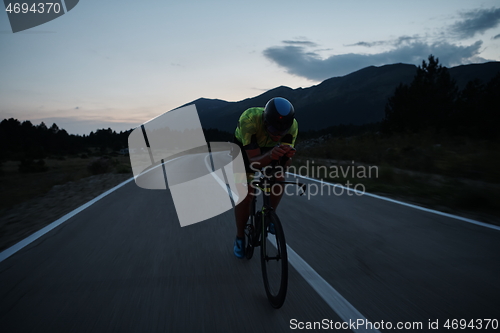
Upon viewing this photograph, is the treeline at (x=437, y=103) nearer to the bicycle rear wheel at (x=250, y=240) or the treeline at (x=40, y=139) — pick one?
the bicycle rear wheel at (x=250, y=240)

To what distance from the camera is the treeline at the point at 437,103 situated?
29.4m

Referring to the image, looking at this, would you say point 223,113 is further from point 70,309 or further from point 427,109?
point 70,309

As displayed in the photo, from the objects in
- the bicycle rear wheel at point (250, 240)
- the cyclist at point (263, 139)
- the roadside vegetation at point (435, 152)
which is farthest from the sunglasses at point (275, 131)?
the roadside vegetation at point (435, 152)

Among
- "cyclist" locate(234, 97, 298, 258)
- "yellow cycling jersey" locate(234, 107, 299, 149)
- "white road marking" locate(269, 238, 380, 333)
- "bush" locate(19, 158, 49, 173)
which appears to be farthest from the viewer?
"bush" locate(19, 158, 49, 173)

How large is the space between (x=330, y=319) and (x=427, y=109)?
36.3 meters

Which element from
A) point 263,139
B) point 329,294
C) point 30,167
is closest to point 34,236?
point 263,139

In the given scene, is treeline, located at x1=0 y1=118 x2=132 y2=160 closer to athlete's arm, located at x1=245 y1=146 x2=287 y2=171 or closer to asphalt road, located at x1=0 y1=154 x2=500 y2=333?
asphalt road, located at x1=0 y1=154 x2=500 y2=333

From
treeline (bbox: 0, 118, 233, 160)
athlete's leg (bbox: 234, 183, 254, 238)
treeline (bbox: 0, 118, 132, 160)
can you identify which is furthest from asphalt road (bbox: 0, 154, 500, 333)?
treeline (bbox: 0, 118, 132, 160)

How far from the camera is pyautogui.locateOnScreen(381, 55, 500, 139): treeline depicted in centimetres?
2944

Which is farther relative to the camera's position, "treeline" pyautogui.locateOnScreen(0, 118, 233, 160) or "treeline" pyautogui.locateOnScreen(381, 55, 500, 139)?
"treeline" pyautogui.locateOnScreen(0, 118, 233, 160)

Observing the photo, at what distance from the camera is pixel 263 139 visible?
11.4 ft

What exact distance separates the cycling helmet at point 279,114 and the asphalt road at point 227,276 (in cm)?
153

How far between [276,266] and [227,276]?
0.83 metres

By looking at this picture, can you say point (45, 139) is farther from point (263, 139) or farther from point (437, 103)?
point (263, 139)
